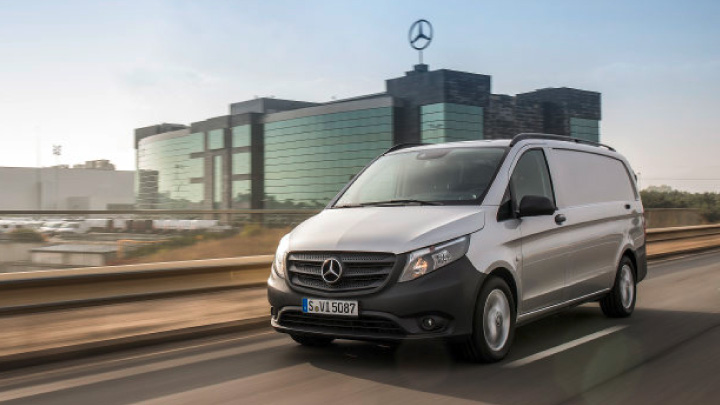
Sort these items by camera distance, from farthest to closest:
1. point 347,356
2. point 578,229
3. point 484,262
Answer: point 578,229
point 347,356
point 484,262

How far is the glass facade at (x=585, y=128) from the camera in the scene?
4163 inches

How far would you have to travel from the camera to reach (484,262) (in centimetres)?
526

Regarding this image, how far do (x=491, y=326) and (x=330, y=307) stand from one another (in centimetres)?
123

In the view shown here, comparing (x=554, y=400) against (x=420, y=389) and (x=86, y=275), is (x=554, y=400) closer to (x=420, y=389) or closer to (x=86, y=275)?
(x=420, y=389)

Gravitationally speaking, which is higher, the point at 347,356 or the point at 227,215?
the point at 227,215

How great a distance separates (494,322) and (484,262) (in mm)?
514

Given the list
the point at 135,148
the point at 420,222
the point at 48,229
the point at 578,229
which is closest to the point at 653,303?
the point at 578,229

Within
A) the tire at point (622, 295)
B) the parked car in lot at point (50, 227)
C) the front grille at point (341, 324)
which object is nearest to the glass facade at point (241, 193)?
the parked car in lot at point (50, 227)

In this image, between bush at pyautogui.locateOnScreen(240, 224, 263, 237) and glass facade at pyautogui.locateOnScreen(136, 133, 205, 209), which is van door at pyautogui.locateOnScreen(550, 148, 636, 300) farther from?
glass facade at pyautogui.locateOnScreen(136, 133, 205, 209)

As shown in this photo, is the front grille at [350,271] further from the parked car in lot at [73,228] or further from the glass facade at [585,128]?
the glass facade at [585,128]

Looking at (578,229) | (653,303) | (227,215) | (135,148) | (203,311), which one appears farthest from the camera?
(135,148)

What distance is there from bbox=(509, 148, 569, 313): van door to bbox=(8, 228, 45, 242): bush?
628 cm

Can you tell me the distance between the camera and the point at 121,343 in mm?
6449

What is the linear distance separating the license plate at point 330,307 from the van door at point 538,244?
1515 mm
